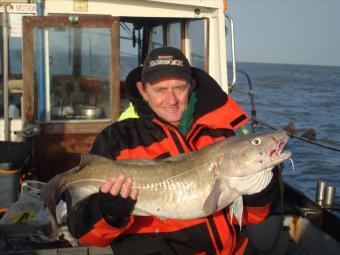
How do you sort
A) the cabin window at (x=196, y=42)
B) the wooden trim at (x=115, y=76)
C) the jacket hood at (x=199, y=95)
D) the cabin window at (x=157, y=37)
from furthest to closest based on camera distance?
the cabin window at (x=157, y=37), the cabin window at (x=196, y=42), the wooden trim at (x=115, y=76), the jacket hood at (x=199, y=95)

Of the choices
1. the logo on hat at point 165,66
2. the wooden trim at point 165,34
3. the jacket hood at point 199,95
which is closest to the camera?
the logo on hat at point 165,66

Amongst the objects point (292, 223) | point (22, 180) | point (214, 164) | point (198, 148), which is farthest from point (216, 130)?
point (22, 180)

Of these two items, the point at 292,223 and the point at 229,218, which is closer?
the point at 229,218

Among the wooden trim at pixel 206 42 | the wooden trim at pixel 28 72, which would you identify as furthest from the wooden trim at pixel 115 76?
the wooden trim at pixel 206 42

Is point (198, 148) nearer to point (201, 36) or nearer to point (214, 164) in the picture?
point (214, 164)

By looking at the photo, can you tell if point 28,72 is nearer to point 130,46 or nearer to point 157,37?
point 157,37

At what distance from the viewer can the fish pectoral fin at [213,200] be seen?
292cm

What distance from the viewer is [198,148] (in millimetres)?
3316

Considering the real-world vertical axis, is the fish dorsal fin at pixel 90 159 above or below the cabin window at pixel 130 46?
below

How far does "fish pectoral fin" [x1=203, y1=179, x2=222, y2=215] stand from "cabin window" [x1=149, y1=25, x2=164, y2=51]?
5385 millimetres

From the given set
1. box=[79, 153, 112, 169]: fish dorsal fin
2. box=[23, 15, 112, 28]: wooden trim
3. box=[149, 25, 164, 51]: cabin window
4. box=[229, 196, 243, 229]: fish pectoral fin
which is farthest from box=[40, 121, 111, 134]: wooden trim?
box=[229, 196, 243, 229]: fish pectoral fin

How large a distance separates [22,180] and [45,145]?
1.61 ft

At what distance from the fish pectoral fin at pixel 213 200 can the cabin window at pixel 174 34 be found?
4.59 meters

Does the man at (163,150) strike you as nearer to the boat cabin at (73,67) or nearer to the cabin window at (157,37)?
the boat cabin at (73,67)
